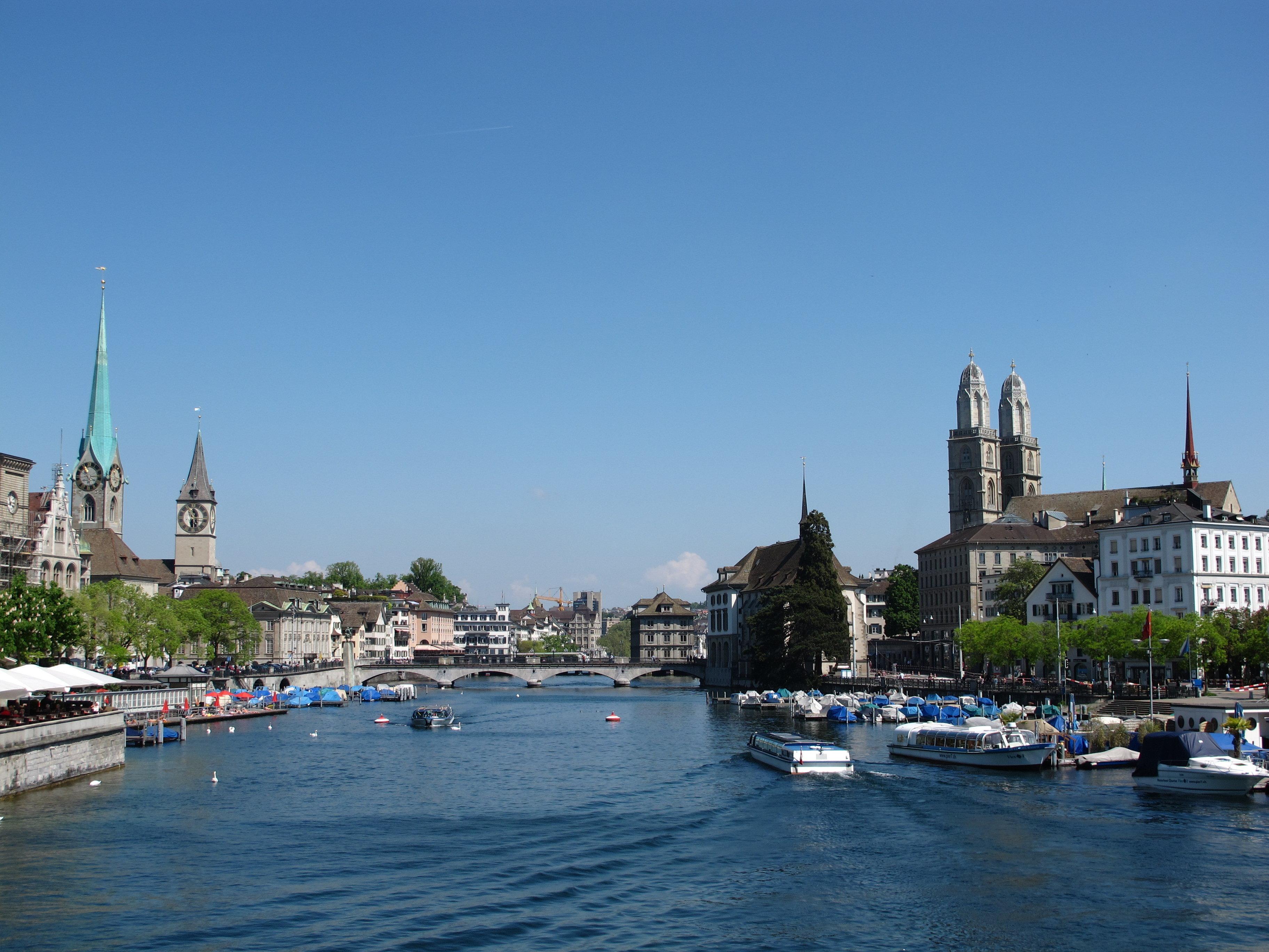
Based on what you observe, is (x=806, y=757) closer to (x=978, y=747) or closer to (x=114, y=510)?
(x=978, y=747)

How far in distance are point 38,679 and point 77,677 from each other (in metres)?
3.94

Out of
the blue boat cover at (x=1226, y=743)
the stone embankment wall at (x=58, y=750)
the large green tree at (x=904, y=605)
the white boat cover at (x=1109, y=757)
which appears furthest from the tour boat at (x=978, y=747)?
the large green tree at (x=904, y=605)

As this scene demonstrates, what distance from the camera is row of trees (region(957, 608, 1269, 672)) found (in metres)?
81.4

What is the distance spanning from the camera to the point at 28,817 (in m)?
42.9

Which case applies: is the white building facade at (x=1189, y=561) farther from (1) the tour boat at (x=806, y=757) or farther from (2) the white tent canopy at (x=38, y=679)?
(2) the white tent canopy at (x=38, y=679)

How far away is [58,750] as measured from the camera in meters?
52.2

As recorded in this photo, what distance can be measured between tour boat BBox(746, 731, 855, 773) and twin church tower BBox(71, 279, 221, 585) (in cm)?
10400

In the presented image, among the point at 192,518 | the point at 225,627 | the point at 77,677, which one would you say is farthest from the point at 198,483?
the point at 77,677

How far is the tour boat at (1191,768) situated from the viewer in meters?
49.4

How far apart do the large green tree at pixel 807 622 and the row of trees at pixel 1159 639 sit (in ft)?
66.4

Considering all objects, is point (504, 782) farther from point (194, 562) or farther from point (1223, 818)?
point (194, 562)

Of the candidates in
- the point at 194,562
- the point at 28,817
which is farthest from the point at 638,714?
the point at 194,562

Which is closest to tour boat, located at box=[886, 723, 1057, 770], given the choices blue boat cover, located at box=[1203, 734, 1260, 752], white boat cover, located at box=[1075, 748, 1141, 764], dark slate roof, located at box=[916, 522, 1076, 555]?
white boat cover, located at box=[1075, 748, 1141, 764]

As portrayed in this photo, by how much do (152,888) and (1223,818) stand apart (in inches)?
1425
